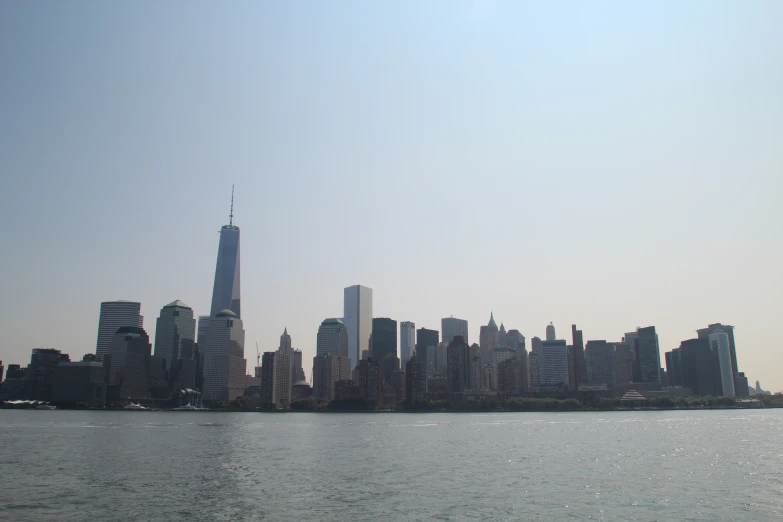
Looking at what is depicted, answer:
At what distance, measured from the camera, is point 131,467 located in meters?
78.8

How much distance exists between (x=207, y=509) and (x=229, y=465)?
102 feet

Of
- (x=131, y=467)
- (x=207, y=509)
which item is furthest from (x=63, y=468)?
(x=207, y=509)

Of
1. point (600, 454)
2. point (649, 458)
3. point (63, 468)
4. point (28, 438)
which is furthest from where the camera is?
point (28, 438)

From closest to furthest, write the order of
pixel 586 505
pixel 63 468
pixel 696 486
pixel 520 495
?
pixel 586 505
pixel 520 495
pixel 696 486
pixel 63 468

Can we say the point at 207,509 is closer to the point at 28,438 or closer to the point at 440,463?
the point at 440,463

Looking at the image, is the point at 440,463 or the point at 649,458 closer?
the point at 440,463

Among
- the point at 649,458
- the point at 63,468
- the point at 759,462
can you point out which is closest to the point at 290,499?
the point at 63,468

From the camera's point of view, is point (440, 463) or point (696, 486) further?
point (440, 463)

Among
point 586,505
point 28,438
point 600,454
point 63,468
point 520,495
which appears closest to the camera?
point 586,505

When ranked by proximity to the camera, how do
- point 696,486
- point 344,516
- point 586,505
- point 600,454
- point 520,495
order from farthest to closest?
1. point 600,454
2. point 696,486
3. point 520,495
4. point 586,505
5. point 344,516

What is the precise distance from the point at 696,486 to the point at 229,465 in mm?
52833

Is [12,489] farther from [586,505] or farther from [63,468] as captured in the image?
[586,505]

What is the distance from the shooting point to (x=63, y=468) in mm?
77500

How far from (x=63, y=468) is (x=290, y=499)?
121 feet
